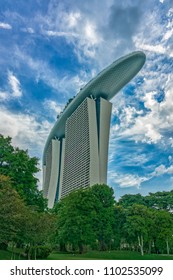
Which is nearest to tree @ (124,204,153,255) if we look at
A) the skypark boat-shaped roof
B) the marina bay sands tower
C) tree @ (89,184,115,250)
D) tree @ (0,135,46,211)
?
tree @ (89,184,115,250)

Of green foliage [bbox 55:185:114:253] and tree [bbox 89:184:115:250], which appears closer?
green foliage [bbox 55:185:114:253]

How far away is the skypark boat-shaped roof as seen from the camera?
3862 centimetres

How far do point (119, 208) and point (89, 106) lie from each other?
2175 centimetres

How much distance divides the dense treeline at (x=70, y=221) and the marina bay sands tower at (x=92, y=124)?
49.2ft

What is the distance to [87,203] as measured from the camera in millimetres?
21562

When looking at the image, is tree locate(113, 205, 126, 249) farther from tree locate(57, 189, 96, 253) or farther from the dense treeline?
tree locate(57, 189, 96, 253)

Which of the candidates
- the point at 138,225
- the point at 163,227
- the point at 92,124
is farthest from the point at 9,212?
the point at 92,124

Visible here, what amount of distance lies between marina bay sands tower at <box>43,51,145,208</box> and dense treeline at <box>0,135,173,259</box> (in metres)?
15.0

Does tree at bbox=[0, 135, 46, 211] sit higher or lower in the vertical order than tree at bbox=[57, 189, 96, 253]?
higher

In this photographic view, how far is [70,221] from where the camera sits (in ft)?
67.8

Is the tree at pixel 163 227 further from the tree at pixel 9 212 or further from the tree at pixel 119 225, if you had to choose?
the tree at pixel 9 212

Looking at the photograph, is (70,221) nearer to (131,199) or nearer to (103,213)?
(103,213)

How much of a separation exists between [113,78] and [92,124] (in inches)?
260
